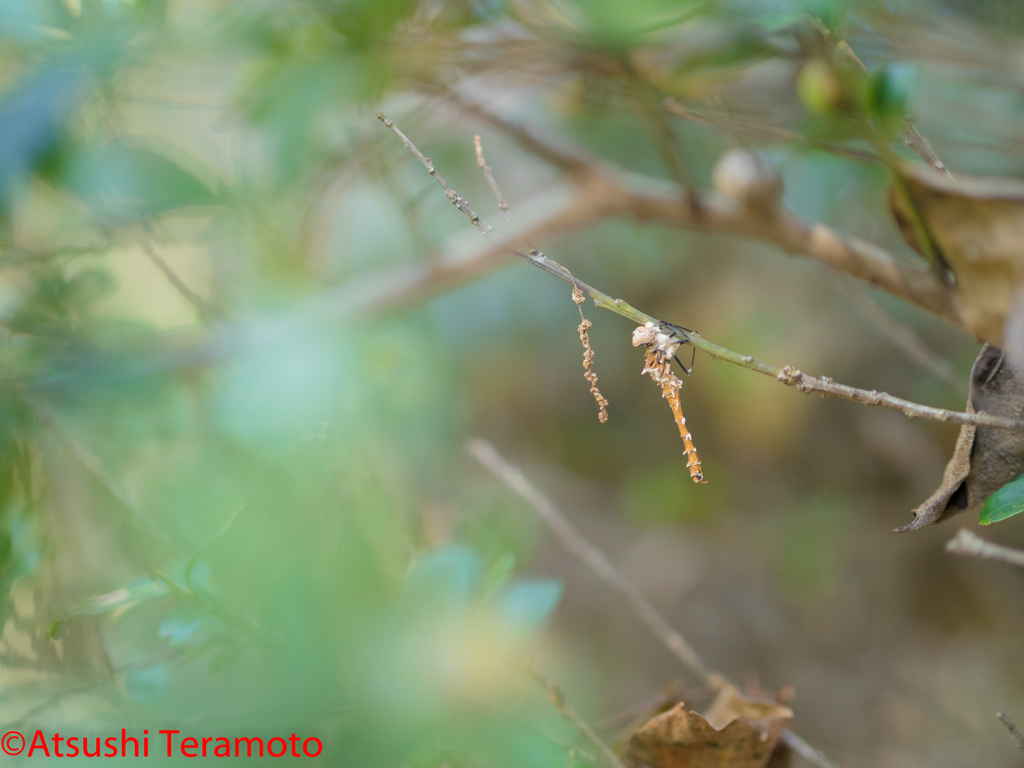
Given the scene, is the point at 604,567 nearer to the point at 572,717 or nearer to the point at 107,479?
the point at 572,717

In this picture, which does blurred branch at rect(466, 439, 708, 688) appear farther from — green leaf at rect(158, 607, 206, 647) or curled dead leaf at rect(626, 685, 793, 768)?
green leaf at rect(158, 607, 206, 647)

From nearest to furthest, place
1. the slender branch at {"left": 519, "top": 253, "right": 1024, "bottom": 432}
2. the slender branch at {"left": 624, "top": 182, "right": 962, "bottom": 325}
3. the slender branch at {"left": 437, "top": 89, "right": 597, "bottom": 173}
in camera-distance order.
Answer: the slender branch at {"left": 519, "top": 253, "right": 1024, "bottom": 432} < the slender branch at {"left": 624, "top": 182, "right": 962, "bottom": 325} < the slender branch at {"left": 437, "top": 89, "right": 597, "bottom": 173}

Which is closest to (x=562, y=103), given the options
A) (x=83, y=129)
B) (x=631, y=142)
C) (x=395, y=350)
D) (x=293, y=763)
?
(x=631, y=142)

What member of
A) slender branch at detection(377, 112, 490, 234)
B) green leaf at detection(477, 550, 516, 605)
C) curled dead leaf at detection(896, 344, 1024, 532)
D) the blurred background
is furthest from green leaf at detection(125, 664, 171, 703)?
curled dead leaf at detection(896, 344, 1024, 532)

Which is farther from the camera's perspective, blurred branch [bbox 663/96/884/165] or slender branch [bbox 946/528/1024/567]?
blurred branch [bbox 663/96/884/165]

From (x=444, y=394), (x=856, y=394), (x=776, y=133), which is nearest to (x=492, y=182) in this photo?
(x=856, y=394)

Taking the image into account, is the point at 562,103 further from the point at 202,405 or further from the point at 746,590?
the point at 746,590

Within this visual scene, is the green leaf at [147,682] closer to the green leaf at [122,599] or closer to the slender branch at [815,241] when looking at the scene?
the green leaf at [122,599]
